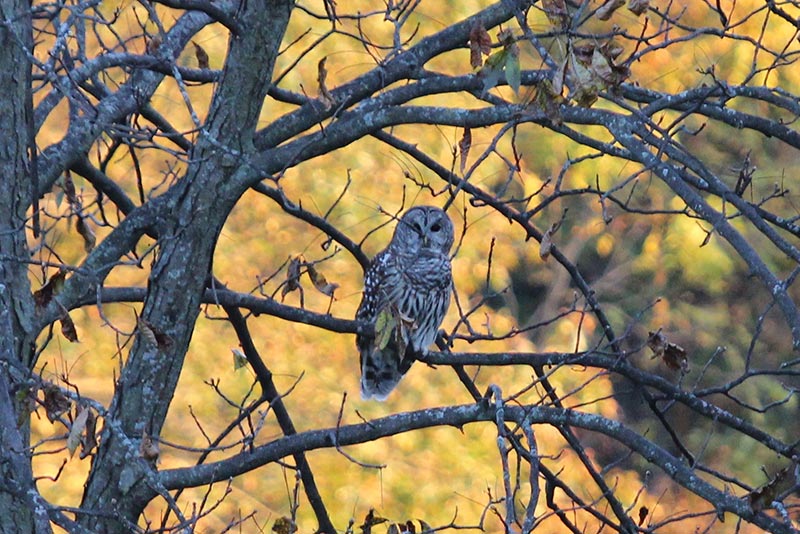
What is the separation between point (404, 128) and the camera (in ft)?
26.3

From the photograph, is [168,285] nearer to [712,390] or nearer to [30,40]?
[30,40]

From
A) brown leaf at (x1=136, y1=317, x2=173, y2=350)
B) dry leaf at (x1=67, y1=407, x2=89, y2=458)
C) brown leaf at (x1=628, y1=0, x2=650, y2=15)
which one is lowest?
dry leaf at (x1=67, y1=407, x2=89, y2=458)

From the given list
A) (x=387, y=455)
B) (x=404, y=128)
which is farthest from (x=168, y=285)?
(x=404, y=128)

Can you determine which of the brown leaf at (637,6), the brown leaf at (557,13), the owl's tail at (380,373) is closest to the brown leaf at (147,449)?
the brown leaf at (557,13)

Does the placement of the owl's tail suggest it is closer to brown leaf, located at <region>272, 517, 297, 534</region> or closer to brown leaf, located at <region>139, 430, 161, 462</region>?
brown leaf, located at <region>272, 517, 297, 534</region>

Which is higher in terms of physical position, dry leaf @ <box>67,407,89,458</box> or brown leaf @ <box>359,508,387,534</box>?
brown leaf @ <box>359,508,387,534</box>

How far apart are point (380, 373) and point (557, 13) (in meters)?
3.09

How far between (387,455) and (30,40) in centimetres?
473

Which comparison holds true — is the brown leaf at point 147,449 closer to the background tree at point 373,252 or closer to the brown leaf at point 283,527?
the background tree at point 373,252

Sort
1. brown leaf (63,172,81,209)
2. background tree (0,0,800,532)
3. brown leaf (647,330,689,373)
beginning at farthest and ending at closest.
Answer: brown leaf (63,172,81,209) < brown leaf (647,330,689,373) < background tree (0,0,800,532)

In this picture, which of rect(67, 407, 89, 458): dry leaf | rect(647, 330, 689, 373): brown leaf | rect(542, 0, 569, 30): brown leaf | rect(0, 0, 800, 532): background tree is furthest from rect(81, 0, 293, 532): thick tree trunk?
rect(647, 330, 689, 373): brown leaf

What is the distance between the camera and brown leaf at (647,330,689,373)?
3.23 meters

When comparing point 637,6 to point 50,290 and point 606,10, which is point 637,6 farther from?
point 50,290

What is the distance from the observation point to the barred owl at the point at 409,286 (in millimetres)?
4945
